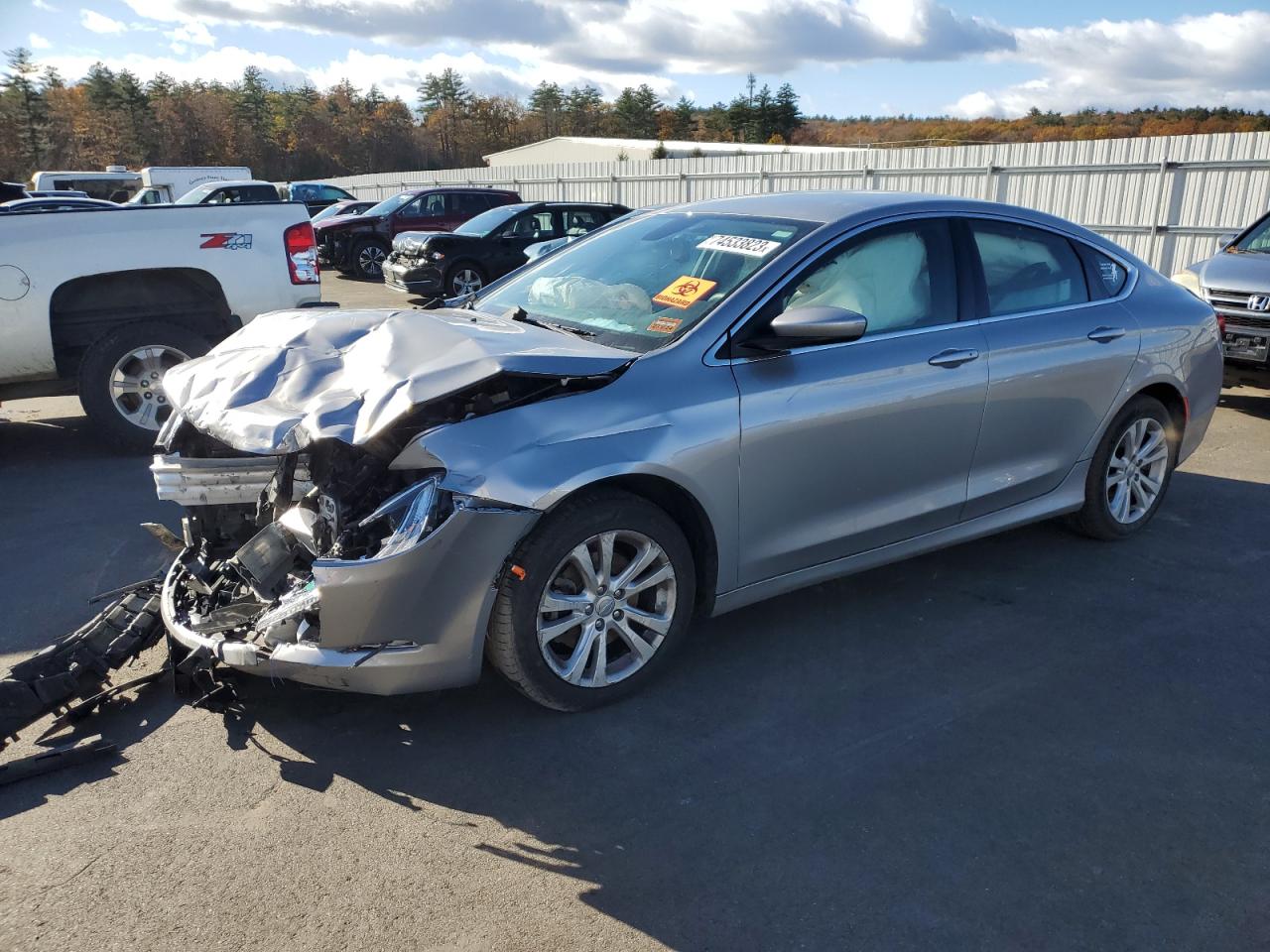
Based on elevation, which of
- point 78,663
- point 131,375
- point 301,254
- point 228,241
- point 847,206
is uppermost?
point 847,206

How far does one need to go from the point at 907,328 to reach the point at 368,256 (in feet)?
57.9

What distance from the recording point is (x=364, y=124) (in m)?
89.1

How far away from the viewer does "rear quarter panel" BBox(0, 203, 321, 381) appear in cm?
635

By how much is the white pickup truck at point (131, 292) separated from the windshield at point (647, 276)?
3241mm

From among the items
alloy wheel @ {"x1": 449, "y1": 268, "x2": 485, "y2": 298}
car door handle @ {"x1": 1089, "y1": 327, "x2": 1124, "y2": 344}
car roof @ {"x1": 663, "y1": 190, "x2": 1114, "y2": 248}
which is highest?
car roof @ {"x1": 663, "y1": 190, "x2": 1114, "y2": 248}

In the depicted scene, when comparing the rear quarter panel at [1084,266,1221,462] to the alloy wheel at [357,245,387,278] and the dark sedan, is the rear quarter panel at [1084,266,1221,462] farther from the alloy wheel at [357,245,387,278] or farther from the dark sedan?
the alloy wheel at [357,245,387,278]

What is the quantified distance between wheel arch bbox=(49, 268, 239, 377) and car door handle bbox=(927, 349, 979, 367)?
5112 mm

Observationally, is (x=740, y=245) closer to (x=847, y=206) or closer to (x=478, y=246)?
(x=847, y=206)

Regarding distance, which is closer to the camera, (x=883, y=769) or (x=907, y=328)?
(x=883, y=769)

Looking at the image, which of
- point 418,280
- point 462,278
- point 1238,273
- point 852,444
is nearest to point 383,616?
point 852,444

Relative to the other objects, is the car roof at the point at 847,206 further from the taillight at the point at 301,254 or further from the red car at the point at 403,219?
the red car at the point at 403,219

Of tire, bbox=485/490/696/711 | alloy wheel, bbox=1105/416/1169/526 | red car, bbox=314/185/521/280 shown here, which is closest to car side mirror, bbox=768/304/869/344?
tire, bbox=485/490/696/711

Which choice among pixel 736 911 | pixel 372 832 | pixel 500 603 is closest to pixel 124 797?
pixel 372 832

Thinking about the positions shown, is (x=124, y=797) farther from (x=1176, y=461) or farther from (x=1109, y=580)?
(x=1176, y=461)
